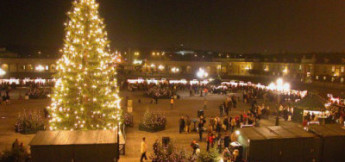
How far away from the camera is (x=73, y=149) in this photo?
29.7ft

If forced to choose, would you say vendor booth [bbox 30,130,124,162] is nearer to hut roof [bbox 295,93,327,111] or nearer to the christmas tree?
the christmas tree

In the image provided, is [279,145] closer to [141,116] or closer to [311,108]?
[311,108]

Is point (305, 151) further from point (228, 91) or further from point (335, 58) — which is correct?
point (335, 58)

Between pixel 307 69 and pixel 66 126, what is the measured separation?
5241 cm

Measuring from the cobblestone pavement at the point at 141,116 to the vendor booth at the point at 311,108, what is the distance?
1.18 meters

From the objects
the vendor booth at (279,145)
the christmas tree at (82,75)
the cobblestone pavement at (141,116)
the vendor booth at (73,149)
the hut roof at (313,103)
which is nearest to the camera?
the vendor booth at (73,149)

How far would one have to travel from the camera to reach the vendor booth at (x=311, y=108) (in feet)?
62.5

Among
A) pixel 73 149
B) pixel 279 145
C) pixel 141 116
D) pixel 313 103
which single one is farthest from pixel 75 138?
pixel 313 103

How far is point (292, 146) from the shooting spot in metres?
10.6

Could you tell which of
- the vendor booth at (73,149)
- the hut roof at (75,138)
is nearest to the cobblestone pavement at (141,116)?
the hut roof at (75,138)

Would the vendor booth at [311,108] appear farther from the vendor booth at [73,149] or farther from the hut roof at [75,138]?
the vendor booth at [73,149]

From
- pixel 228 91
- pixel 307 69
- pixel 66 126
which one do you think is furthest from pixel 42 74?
pixel 307 69

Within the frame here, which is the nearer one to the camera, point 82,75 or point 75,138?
point 75,138

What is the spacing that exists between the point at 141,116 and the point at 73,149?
1400 cm
